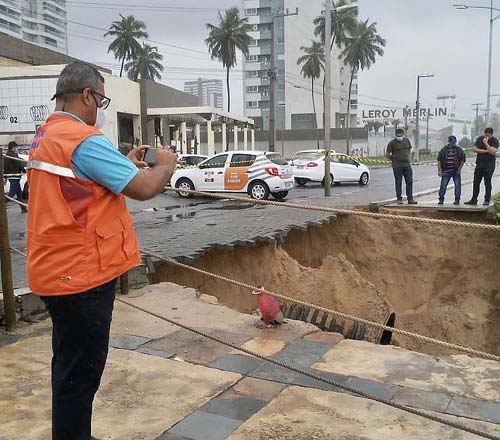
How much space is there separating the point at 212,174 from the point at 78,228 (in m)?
15.3

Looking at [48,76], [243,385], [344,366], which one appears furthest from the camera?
[48,76]

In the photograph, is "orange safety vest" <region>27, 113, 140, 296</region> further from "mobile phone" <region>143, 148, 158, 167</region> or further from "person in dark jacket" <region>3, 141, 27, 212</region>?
"person in dark jacket" <region>3, 141, 27, 212</region>

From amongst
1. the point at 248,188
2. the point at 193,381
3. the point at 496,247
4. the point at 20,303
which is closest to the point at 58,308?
the point at 193,381

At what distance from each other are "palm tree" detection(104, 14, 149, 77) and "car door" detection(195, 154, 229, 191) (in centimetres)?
4940

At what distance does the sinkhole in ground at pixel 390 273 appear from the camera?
9156mm

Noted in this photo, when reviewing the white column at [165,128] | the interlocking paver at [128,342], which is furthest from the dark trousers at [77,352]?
the white column at [165,128]

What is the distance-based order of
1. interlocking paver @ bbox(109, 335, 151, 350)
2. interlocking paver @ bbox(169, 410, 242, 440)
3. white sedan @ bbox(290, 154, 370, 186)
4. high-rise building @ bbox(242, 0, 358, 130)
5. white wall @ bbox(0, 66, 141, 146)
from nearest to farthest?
interlocking paver @ bbox(169, 410, 242, 440) → interlocking paver @ bbox(109, 335, 151, 350) → white sedan @ bbox(290, 154, 370, 186) → white wall @ bbox(0, 66, 141, 146) → high-rise building @ bbox(242, 0, 358, 130)

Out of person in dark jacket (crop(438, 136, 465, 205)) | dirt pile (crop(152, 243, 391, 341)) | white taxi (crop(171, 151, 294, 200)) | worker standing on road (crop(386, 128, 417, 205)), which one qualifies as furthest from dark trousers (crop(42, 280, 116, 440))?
white taxi (crop(171, 151, 294, 200))

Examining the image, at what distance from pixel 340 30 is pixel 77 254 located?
63289 millimetres

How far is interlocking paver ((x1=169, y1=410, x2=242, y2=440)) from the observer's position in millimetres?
2975

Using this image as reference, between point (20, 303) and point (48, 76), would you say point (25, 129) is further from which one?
point (20, 303)

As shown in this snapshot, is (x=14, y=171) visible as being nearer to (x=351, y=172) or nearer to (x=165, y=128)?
(x=351, y=172)

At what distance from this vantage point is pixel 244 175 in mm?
16891

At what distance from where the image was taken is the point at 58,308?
7.61ft
